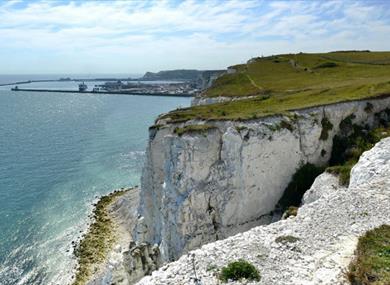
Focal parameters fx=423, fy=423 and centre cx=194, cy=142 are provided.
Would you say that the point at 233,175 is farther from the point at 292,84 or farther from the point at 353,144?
the point at 292,84

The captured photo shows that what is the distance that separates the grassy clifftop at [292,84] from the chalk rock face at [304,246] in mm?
13486

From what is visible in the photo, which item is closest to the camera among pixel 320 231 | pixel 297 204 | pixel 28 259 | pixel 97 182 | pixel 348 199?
pixel 320 231

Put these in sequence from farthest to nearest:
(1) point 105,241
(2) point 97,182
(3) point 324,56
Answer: (3) point 324,56, (2) point 97,182, (1) point 105,241

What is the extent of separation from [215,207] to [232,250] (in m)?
13.1

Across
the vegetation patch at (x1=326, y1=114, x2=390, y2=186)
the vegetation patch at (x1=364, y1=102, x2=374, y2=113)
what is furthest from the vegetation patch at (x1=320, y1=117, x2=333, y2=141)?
the vegetation patch at (x1=364, y1=102, x2=374, y2=113)

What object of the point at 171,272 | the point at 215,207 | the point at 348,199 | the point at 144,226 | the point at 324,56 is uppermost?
the point at 324,56

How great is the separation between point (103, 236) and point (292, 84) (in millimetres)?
26205

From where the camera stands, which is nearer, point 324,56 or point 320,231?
point 320,231

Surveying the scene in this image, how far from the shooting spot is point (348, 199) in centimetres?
1745

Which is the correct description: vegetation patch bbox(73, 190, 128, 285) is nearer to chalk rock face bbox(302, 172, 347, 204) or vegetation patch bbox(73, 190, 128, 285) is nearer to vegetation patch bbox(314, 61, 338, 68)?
chalk rock face bbox(302, 172, 347, 204)

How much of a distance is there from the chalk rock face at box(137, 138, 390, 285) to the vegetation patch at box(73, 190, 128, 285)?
75.7ft

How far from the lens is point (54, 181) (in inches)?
2224

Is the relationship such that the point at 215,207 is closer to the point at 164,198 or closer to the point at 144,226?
the point at 164,198

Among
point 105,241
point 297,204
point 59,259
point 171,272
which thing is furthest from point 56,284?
point 171,272
